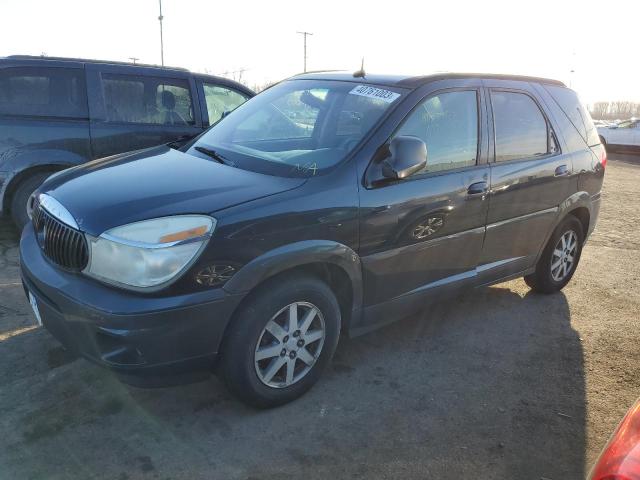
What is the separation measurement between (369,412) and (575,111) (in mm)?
3212

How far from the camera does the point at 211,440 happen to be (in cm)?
271

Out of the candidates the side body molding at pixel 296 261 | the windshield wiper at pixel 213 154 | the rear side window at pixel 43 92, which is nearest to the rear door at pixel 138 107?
the rear side window at pixel 43 92

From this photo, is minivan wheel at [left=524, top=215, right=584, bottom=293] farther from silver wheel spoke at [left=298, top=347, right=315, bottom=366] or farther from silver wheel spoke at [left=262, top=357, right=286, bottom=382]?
silver wheel spoke at [left=262, top=357, right=286, bottom=382]

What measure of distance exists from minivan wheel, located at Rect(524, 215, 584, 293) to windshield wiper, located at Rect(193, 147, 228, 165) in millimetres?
2820

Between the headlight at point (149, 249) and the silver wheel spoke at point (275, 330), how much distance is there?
1.90 feet

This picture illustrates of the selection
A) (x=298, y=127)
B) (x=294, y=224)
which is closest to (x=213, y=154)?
(x=298, y=127)

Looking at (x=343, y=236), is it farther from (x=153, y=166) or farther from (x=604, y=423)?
(x=604, y=423)

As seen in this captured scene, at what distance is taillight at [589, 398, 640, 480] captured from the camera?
158 cm

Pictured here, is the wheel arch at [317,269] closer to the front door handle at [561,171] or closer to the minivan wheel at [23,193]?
the front door handle at [561,171]

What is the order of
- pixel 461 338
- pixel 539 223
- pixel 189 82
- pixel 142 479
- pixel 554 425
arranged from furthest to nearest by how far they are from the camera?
pixel 189 82
pixel 539 223
pixel 461 338
pixel 554 425
pixel 142 479

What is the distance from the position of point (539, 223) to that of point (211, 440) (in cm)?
292

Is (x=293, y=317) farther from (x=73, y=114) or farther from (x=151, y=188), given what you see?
(x=73, y=114)

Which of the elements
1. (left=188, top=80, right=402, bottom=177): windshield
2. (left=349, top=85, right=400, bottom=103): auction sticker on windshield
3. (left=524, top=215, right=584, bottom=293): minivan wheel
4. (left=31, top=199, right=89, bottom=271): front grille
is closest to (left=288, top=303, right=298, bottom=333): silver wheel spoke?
(left=188, top=80, right=402, bottom=177): windshield

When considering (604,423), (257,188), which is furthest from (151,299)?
(604,423)
